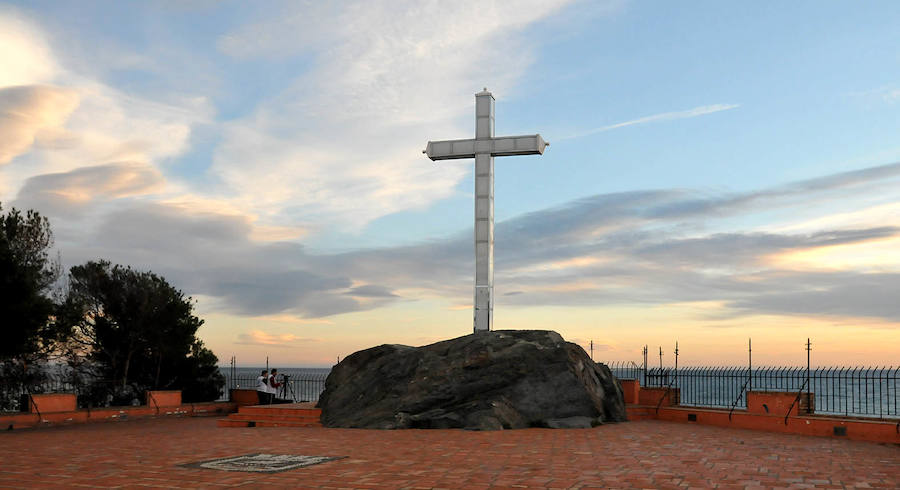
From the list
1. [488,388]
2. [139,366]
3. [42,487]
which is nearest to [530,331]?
[488,388]

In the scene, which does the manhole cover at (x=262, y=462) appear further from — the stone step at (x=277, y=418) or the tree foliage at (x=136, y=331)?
the tree foliage at (x=136, y=331)

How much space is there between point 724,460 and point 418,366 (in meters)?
8.01

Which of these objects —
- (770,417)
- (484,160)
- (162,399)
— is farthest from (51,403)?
(770,417)

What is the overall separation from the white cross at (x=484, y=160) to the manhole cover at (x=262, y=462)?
888 cm

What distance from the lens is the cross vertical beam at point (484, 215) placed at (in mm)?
19469

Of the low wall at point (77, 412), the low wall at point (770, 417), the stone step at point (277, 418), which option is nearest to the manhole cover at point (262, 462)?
the stone step at point (277, 418)

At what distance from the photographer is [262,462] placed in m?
10.6

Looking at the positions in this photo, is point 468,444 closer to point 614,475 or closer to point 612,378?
point 614,475

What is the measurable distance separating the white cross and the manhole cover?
8.88 m

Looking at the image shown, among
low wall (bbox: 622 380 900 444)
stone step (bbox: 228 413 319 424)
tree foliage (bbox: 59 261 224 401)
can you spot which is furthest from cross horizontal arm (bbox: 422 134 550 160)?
tree foliage (bbox: 59 261 224 401)

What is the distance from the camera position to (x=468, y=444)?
12844mm

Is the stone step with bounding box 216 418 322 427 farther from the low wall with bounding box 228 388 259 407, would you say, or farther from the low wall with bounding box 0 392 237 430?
the low wall with bounding box 228 388 259 407

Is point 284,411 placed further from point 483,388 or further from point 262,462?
point 262,462

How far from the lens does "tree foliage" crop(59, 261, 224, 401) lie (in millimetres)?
28656
